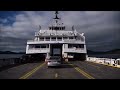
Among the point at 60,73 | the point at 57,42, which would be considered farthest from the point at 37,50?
the point at 60,73

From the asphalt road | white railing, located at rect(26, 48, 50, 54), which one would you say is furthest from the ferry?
the asphalt road

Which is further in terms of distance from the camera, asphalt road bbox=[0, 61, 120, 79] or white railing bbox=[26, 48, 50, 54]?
white railing bbox=[26, 48, 50, 54]

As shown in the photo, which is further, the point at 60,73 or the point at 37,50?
the point at 37,50

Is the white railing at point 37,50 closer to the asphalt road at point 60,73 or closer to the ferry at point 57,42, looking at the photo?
the ferry at point 57,42

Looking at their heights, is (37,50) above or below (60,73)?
above

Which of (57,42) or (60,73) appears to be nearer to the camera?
(60,73)

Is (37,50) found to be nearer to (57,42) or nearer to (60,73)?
(57,42)

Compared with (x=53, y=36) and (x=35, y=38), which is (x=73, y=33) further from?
(x=35, y=38)

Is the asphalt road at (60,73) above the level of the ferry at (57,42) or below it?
below

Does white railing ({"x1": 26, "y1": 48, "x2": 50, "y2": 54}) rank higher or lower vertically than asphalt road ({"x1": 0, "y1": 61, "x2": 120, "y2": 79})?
higher

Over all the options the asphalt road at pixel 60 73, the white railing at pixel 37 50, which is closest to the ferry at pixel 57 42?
the white railing at pixel 37 50

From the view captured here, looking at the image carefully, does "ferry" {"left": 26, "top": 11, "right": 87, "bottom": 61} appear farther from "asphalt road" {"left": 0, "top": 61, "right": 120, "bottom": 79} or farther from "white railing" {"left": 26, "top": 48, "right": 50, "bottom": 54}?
"asphalt road" {"left": 0, "top": 61, "right": 120, "bottom": 79}
